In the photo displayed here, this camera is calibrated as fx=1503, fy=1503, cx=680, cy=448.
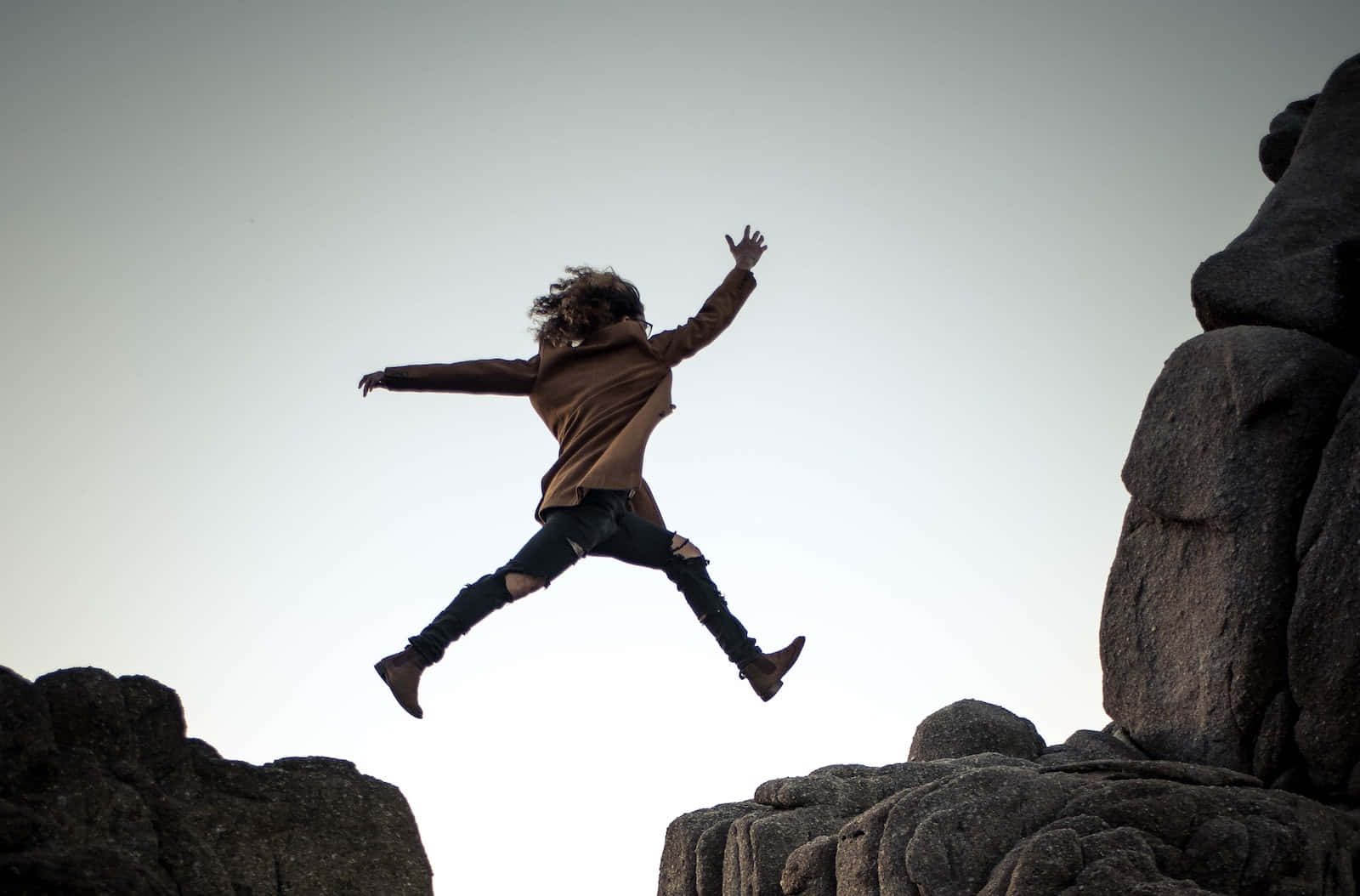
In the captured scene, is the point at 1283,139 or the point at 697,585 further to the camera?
the point at 1283,139

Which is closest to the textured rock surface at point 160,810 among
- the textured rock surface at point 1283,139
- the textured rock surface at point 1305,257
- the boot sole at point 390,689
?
the boot sole at point 390,689

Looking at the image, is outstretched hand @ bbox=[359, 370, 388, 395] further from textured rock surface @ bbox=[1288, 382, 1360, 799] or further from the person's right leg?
textured rock surface @ bbox=[1288, 382, 1360, 799]

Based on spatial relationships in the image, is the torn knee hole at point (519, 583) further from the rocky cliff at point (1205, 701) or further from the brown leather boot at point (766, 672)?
the rocky cliff at point (1205, 701)

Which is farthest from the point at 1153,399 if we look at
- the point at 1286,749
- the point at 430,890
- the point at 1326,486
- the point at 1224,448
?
the point at 430,890

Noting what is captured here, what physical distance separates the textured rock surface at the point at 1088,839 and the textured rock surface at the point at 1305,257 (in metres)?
3.92

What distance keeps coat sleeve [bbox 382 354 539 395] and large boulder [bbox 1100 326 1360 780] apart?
4567 millimetres

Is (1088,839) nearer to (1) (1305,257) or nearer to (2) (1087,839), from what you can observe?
(2) (1087,839)

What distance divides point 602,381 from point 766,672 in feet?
7.45

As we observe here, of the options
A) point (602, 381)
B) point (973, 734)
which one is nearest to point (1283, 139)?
point (973, 734)

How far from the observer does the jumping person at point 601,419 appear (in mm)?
9492

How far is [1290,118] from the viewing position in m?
13.8

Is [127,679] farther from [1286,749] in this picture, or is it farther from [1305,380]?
[1305,380]

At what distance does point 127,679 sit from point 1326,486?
7.44 meters

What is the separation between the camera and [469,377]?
10.1m
